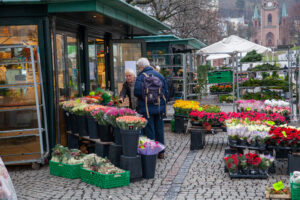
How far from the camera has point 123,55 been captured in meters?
12.9

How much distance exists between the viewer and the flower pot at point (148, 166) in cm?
703

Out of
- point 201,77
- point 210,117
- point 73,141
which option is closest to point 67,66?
point 73,141

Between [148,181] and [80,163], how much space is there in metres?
1.15

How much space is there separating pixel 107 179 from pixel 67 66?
13.0 ft

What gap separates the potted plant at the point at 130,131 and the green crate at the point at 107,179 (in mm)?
395

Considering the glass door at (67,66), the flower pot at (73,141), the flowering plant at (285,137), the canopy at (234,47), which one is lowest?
the flower pot at (73,141)

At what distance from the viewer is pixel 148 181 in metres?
6.99

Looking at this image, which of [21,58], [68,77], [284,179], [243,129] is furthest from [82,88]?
[284,179]

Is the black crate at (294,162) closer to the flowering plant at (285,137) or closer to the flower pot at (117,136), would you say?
the flowering plant at (285,137)

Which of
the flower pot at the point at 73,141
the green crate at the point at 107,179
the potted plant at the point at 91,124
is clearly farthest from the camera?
the flower pot at the point at 73,141

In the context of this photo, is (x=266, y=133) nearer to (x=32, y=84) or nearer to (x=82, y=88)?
(x=32, y=84)

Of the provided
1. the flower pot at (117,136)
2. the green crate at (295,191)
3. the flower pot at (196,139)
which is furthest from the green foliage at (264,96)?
the green crate at (295,191)

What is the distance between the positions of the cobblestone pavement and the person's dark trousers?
487mm

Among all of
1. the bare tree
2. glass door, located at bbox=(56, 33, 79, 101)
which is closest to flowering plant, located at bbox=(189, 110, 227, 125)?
glass door, located at bbox=(56, 33, 79, 101)
